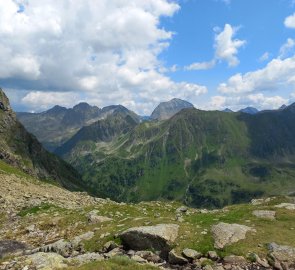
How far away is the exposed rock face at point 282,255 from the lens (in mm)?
27250

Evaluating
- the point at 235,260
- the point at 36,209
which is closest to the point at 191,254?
the point at 235,260

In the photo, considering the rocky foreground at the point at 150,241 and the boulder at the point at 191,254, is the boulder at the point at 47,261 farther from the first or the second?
the boulder at the point at 191,254

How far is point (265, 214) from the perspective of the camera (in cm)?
3809

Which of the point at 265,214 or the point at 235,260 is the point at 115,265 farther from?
the point at 265,214

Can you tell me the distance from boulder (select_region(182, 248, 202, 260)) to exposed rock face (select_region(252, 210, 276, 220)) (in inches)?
445

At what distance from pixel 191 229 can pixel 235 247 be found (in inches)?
173

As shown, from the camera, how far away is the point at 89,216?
130 feet

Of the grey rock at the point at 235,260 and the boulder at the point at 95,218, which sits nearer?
the grey rock at the point at 235,260

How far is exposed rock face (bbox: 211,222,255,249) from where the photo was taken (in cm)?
2956

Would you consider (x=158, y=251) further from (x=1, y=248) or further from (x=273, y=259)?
(x=1, y=248)

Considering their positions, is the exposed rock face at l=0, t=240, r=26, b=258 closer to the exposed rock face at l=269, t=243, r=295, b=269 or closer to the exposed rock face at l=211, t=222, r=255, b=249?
the exposed rock face at l=211, t=222, r=255, b=249

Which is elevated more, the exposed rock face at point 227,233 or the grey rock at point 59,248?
the exposed rock face at point 227,233

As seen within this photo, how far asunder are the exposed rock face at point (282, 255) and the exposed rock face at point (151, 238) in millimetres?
7340

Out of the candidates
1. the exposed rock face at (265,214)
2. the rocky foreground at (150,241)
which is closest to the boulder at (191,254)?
the rocky foreground at (150,241)
